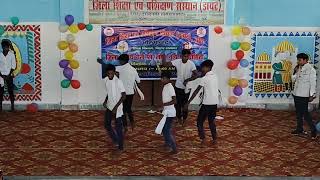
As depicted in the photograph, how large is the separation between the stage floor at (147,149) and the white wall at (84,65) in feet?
1.53

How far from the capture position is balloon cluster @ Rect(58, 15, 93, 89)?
11664 millimetres

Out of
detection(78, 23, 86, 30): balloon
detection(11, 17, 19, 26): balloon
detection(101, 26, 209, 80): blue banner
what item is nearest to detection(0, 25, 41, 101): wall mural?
detection(11, 17, 19, 26): balloon

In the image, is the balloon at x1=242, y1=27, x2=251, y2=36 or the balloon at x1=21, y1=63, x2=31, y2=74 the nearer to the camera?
the balloon at x1=21, y1=63, x2=31, y2=74

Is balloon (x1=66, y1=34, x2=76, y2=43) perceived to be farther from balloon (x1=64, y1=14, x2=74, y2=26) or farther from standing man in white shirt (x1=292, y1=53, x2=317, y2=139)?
standing man in white shirt (x1=292, y1=53, x2=317, y2=139)

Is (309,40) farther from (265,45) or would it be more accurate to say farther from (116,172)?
(116,172)

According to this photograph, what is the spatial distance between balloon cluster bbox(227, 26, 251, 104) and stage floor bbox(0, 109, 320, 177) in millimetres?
638

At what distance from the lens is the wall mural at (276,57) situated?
39.7ft

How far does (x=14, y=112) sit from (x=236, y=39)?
4.67m

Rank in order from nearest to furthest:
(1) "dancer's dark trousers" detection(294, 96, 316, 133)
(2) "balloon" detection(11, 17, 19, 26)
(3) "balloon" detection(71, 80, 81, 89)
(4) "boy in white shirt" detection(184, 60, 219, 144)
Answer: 1. (4) "boy in white shirt" detection(184, 60, 219, 144)
2. (1) "dancer's dark trousers" detection(294, 96, 316, 133)
3. (2) "balloon" detection(11, 17, 19, 26)
4. (3) "balloon" detection(71, 80, 81, 89)

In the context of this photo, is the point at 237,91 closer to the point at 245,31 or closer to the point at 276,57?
the point at 276,57

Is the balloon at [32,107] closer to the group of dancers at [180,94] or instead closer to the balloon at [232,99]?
the group of dancers at [180,94]

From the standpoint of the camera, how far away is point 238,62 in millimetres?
12023

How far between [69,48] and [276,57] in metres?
4.20

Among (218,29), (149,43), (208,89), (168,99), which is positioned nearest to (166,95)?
(168,99)
